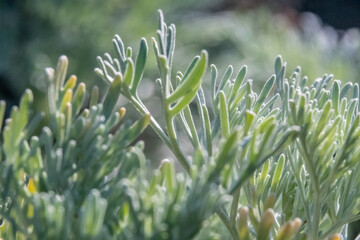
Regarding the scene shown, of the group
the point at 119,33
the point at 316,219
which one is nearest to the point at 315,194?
the point at 316,219

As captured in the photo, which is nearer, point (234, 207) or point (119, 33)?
point (234, 207)

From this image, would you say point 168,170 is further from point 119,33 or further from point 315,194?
point 119,33

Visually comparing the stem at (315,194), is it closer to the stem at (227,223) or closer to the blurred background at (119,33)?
the stem at (227,223)

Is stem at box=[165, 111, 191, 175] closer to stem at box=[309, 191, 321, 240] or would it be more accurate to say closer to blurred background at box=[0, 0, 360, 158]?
stem at box=[309, 191, 321, 240]

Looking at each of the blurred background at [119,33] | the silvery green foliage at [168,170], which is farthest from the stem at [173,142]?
the blurred background at [119,33]

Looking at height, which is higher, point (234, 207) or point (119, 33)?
point (119, 33)

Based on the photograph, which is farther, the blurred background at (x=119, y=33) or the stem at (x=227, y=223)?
the blurred background at (x=119, y=33)

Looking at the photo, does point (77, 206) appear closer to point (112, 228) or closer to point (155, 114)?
point (112, 228)

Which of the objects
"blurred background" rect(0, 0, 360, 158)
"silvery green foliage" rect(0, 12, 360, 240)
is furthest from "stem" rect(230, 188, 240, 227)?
"blurred background" rect(0, 0, 360, 158)
